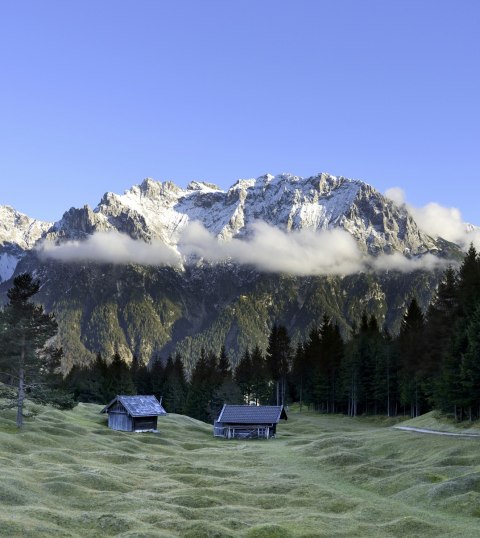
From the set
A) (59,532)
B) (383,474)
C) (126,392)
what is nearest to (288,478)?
(383,474)

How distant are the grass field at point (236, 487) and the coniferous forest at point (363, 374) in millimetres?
12287

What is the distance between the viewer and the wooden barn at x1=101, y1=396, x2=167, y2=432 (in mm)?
96312

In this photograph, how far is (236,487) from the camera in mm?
49844

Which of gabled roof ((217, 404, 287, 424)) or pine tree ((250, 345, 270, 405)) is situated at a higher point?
pine tree ((250, 345, 270, 405))

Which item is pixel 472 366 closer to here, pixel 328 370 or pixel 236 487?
pixel 236 487

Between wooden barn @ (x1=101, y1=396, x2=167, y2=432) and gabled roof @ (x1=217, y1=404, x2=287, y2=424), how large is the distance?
11.4 m

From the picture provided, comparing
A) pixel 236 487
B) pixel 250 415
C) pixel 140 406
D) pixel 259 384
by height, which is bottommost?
pixel 236 487

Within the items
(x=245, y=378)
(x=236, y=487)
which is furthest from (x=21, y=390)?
(x=245, y=378)

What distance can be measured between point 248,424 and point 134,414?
19790 mm

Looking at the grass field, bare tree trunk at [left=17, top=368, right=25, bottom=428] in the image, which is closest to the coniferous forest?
the grass field

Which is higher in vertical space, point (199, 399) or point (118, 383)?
point (118, 383)

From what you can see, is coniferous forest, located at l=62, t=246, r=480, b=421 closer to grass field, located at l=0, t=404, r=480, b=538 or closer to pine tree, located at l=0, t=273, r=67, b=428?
grass field, located at l=0, t=404, r=480, b=538

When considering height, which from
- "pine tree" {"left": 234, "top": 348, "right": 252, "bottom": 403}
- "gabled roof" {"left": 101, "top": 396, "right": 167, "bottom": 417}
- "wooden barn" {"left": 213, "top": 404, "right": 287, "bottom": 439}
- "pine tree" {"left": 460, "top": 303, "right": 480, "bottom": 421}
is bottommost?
"wooden barn" {"left": 213, "top": 404, "right": 287, "bottom": 439}

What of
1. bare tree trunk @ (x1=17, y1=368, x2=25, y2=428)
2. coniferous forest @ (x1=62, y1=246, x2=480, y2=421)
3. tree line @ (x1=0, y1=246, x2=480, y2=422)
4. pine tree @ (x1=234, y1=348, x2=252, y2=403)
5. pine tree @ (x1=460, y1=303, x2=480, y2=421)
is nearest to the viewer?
pine tree @ (x1=460, y1=303, x2=480, y2=421)
